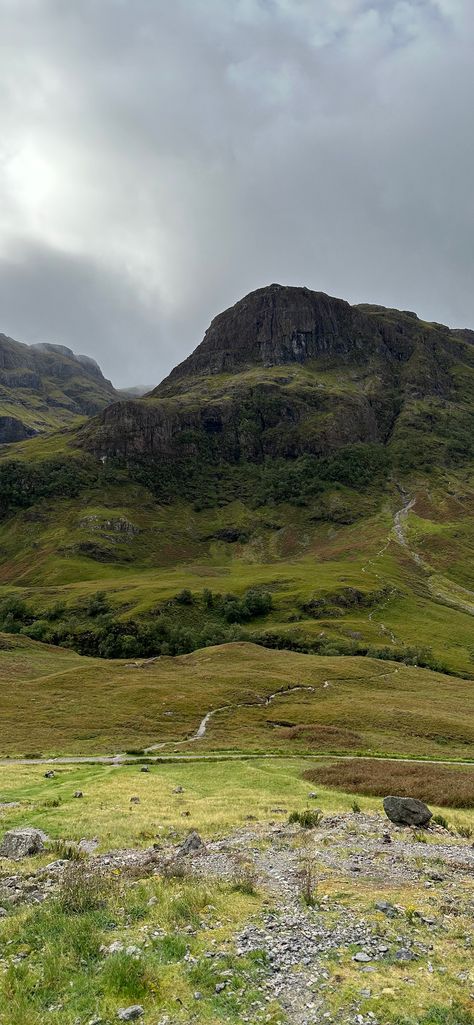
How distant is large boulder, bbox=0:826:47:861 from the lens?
21.9 meters

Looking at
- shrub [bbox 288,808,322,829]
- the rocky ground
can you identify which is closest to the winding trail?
shrub [bbox 288,808,322,829]

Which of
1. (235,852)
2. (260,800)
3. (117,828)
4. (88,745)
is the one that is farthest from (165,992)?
(88,745)

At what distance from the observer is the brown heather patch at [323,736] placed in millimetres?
61981

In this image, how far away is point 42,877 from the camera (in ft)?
61.6

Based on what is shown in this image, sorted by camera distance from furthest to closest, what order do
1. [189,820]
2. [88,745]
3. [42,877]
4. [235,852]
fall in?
[88,745]
[189,820]
[235,852]
[42,877]

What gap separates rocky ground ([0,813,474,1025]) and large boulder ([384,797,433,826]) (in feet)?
2.68

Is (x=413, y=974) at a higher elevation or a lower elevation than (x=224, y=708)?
higher

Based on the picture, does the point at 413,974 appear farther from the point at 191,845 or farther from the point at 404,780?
the point at 404,780

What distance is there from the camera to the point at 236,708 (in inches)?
3110

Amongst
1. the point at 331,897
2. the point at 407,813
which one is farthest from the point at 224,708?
the point at 331,897

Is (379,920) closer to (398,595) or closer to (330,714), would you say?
(330,714)

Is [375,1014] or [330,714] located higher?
[375,1014]

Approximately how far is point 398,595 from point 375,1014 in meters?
192

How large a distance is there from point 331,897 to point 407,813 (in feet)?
43.8
